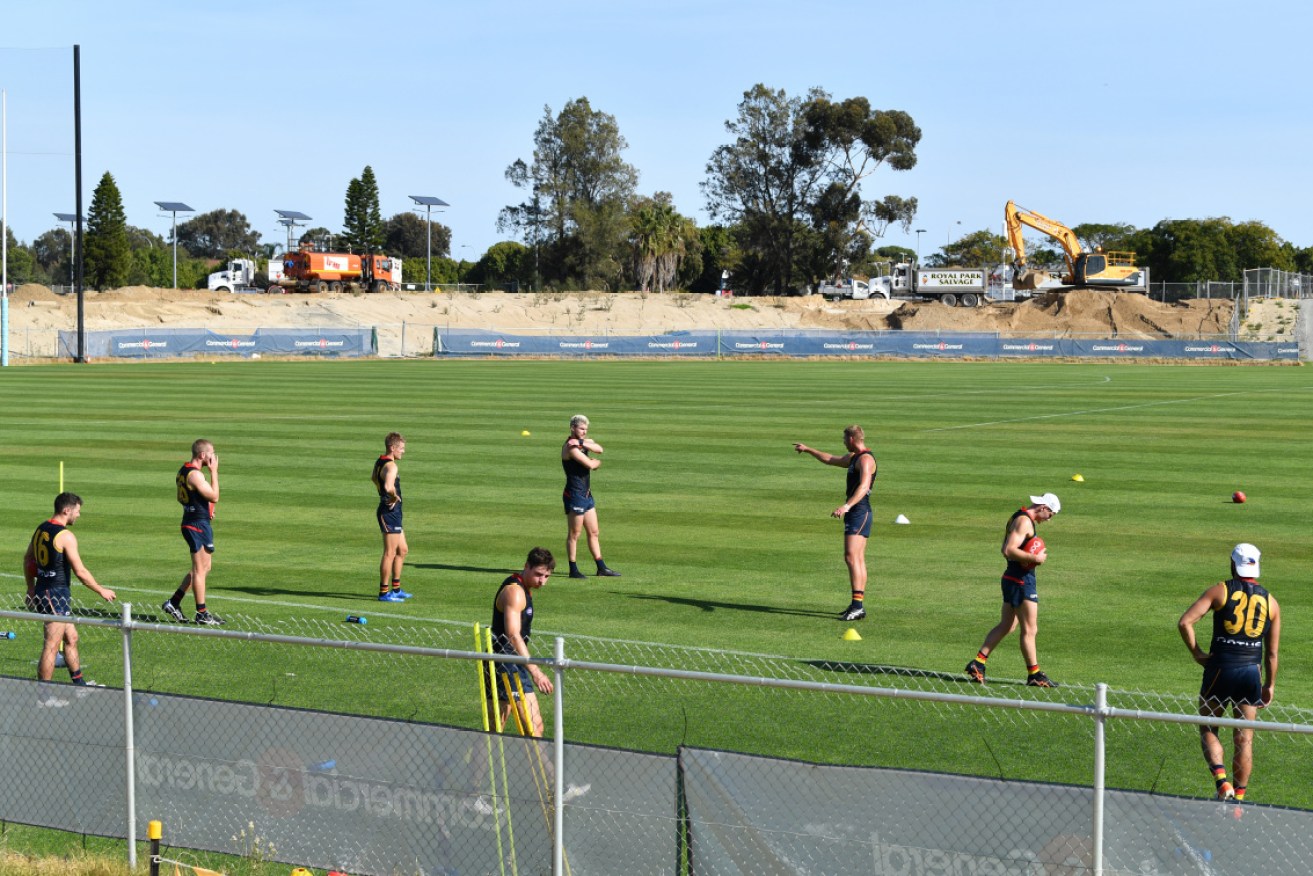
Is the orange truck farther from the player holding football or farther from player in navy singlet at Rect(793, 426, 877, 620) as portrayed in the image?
the player holding football

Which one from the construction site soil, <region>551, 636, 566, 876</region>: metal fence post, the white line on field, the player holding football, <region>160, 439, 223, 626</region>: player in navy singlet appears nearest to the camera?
<region>551, 636, 566, 876</region>: metal fence post

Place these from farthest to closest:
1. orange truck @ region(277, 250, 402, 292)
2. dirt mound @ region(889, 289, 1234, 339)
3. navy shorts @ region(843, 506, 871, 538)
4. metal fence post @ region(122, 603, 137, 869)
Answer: orange truck @ region(277, 250, 402, 292) < dirt mound @ region(889, 289, 1234, 339) < navy shorts @ region(843, 506, 871, 538) < metal fence post @ region(122, 603, 137, 869)

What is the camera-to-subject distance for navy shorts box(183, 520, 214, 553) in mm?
14508

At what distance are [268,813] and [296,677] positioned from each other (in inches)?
166

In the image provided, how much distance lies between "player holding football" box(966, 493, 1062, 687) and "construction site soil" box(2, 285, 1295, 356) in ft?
222

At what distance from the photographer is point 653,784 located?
7.49 m

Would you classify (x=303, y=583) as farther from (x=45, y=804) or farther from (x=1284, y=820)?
(x=1284, y=820)

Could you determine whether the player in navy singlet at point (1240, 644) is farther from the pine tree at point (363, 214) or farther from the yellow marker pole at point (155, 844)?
the pine tree at point (363, 214)

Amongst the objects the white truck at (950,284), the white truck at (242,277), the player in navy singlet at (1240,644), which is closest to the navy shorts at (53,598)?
the player in navy singlet at (1240,644)

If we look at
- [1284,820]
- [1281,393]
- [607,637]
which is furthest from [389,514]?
[1281,393]

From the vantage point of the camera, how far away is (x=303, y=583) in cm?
1689

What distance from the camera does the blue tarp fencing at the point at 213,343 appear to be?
66375 millimetres

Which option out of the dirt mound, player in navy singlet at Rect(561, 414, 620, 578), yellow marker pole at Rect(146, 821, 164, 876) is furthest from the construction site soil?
yellow marker pole at Rect(146, 821, 164, 876)

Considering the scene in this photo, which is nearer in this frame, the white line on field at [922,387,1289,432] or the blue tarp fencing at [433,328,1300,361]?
the white line on field at [922,387,1289,432]
